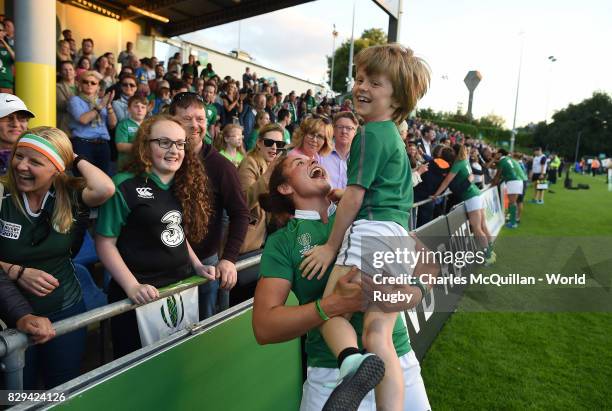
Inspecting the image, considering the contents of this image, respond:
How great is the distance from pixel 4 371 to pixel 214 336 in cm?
85

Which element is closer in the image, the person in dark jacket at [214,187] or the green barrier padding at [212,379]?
the green barrier padding at [212,379]

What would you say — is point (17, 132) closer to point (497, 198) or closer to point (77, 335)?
point (77, 335)

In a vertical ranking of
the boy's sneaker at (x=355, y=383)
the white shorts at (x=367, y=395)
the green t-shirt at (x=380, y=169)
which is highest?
the green t-shirt at (x=380, y=169)

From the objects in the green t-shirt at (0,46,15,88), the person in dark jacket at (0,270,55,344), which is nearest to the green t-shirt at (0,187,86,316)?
the person in dark jacket at (0,270,55,344)

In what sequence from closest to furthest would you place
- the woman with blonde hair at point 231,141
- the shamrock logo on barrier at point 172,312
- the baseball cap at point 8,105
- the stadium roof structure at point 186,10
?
the shamrock logo on barrier at point 172,312 → the baseball cap at point 8,105 → the woman with blonde hair at point 231,141 → the stadium roof structure at point 186,10

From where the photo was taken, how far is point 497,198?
37.8ft

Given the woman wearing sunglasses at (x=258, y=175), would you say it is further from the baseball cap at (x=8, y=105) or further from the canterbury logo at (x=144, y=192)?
the baseball cap at (x=8, y=105)

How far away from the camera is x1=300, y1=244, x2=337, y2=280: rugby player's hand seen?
1.69m

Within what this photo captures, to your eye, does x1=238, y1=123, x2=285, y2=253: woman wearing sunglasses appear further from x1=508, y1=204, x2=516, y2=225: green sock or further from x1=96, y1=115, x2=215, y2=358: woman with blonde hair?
x1=508, y1=204, x2=516, y2=225: green sock

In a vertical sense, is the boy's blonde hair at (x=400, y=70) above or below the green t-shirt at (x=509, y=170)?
above

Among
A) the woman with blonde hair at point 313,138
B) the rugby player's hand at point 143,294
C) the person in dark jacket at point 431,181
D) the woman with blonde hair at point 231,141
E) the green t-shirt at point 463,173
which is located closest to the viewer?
the rugby player's hand at point 143,294

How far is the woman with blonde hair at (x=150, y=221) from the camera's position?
223 centimetres

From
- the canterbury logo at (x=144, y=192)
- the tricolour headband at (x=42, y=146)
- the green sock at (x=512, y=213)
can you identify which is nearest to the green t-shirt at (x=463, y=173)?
the green sock at (x=512, y=213)

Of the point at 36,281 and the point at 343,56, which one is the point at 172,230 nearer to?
the point at 36,281
